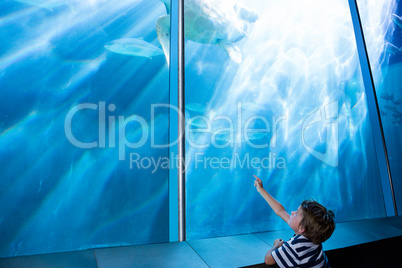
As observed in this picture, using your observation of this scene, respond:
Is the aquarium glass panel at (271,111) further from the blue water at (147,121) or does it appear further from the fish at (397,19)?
the fish at (397,19)

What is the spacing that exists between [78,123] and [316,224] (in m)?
3.55

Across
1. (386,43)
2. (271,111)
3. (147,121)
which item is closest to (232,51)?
(386,43)

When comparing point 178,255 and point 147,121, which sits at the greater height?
point 147,121

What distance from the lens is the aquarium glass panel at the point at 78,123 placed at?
148 inches

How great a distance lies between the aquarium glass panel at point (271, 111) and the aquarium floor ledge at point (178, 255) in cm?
401

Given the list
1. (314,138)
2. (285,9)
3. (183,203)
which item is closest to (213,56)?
(285,9)

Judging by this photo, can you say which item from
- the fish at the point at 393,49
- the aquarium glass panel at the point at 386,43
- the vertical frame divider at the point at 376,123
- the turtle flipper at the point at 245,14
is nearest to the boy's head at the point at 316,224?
the vertical frame divider at the point at 376,123

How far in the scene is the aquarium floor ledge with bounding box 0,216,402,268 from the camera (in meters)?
1.73

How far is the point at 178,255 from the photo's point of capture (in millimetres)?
1917

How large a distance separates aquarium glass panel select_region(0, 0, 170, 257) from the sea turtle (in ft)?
0.64

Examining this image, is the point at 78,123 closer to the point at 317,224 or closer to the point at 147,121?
the point at 317,224

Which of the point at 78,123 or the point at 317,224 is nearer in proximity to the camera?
the point at 317,224

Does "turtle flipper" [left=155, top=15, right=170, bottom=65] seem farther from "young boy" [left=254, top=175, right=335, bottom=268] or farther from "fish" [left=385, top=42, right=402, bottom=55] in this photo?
"fish" [left=385, top=42, right=402, bottom=55]

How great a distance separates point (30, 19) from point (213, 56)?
9358 millimetres
